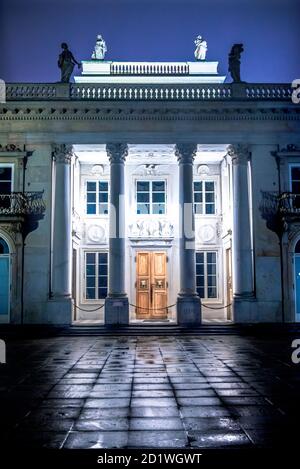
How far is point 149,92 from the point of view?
63.1 ft

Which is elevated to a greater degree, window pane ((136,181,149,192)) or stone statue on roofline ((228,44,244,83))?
stone statue on roofline ((228,44,244,83))

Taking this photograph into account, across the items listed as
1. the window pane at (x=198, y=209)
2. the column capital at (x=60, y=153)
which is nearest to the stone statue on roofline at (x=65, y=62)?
the column capital at (x=60, y=153)

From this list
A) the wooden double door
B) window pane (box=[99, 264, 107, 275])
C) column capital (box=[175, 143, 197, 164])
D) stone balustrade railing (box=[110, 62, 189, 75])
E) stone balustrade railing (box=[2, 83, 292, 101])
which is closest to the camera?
stone balustrade railing (box=[2, 83, 292, 101])

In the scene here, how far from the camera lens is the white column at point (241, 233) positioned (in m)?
18.3

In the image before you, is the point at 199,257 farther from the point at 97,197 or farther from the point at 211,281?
the point at 97,197

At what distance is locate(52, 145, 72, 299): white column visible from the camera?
1819cm

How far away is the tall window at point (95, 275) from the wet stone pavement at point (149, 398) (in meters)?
8.85

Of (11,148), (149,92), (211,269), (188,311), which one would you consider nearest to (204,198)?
(211,269)

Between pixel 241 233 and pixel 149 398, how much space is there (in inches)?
486

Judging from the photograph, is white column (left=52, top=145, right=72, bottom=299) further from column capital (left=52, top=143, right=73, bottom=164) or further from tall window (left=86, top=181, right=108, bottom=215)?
tall window (left=86, top=181, right=108, bottom=215)

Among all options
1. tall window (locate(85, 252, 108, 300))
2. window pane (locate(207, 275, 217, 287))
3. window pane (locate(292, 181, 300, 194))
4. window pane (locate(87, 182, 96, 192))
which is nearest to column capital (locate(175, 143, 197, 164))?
window pane (locate(292, 181, 300, 194))

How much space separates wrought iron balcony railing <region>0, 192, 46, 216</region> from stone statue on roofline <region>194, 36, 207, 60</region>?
13759mm

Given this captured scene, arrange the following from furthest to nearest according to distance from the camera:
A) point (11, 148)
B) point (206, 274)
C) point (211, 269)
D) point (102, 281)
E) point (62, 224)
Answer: point (211, 269) < point (206, 274) < point (102, 281) < point (11, 148) < point (62, 224)

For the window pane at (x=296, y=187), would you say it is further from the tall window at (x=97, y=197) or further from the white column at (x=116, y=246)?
the tall window at (x=97, y=197)
